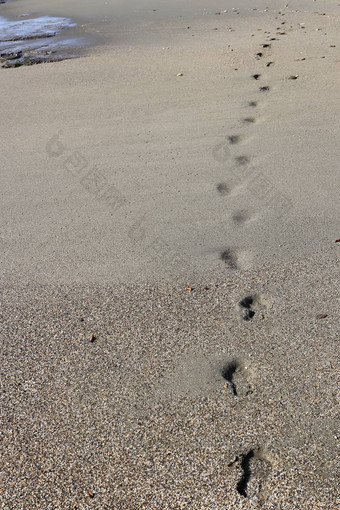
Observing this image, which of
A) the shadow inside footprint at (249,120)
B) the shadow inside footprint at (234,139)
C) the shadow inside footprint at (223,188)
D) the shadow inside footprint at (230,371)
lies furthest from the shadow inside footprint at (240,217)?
the shadow inside footprint at (249,120)

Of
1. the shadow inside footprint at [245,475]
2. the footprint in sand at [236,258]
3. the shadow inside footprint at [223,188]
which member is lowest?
the footprint in sand at [236,258]

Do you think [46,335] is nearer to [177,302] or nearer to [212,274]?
[177,302]

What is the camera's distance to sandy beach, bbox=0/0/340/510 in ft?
5.27

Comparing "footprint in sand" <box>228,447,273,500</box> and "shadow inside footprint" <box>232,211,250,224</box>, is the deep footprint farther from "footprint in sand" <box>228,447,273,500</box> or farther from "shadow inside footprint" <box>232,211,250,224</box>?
"shadow inside footprint" <box>232,211,250,224</box>

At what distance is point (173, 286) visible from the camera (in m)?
2.37

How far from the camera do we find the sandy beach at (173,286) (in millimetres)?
1605

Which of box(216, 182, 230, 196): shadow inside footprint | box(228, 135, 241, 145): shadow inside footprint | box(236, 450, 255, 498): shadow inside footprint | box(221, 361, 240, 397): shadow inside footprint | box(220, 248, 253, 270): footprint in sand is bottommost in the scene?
box(220, 248, 253, 270): footprint in sand

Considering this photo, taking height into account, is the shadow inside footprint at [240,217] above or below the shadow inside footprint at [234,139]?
below

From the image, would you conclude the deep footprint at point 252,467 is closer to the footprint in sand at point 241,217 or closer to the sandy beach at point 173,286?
the sandy beach at point 173,286

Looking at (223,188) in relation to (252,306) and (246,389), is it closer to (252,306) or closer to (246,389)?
(252,306)

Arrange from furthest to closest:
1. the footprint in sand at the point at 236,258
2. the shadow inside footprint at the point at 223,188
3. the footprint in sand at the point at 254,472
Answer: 1. the shadow inside footprint at the point at 223,188
2. the footprint in sand at the point at 236,258
3. the footprint in sand at the point at 254,472

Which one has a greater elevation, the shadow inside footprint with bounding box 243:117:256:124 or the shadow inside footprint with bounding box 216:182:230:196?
the shadow inside footprint with bounding box 243:117:256:124

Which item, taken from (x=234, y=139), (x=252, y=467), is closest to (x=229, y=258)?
(x=252, y=467)

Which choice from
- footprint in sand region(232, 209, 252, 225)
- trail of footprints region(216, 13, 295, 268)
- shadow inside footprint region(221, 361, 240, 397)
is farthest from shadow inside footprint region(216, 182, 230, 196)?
shadow inside footprint region(221, 361, 240, 397)
